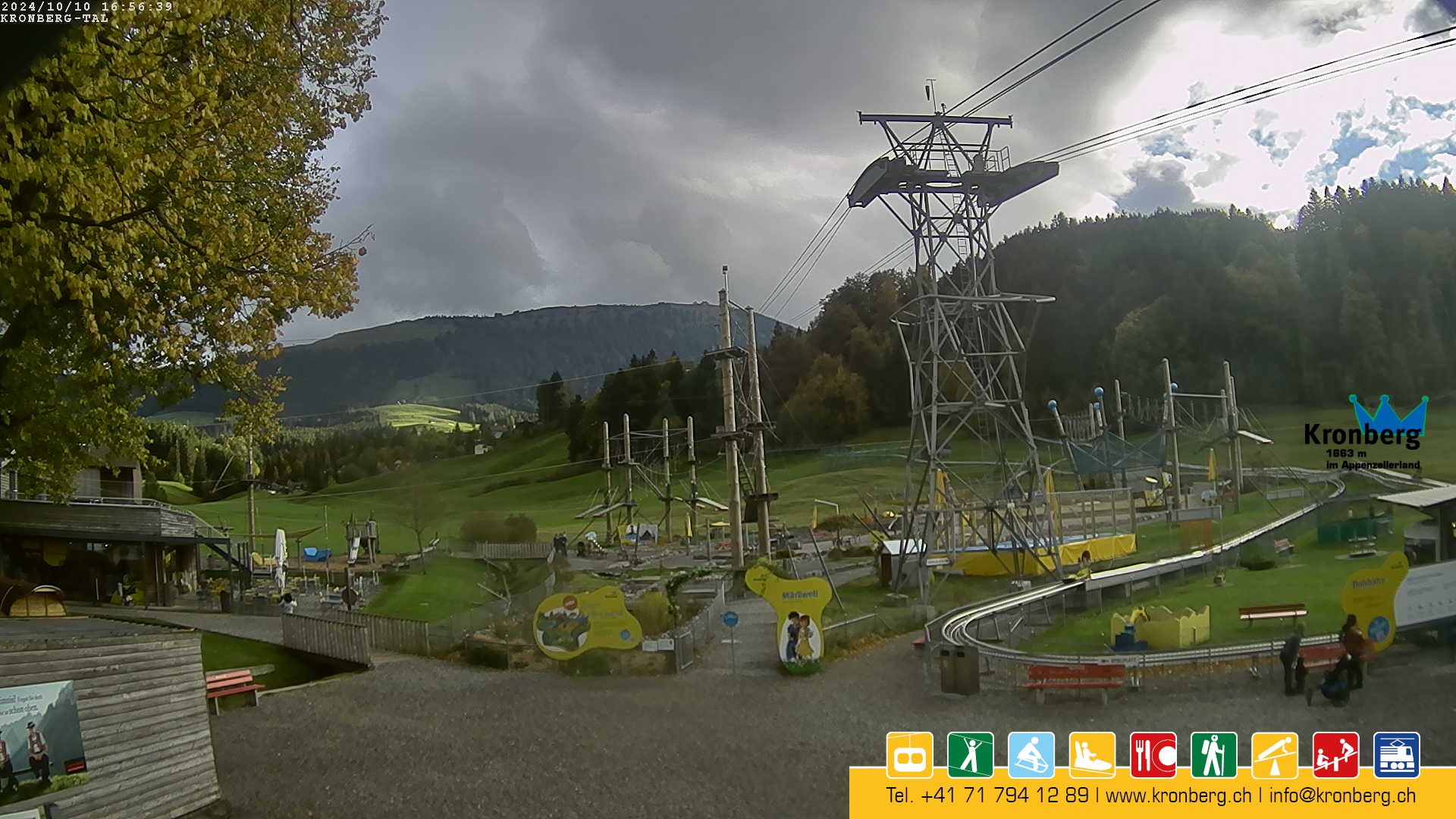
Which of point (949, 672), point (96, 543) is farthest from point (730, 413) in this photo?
point (96, 543)

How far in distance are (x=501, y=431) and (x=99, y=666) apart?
26.7 m

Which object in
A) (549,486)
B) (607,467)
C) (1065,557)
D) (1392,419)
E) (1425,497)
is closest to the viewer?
(1425,497)

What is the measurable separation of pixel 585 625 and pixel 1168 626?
8852 mm

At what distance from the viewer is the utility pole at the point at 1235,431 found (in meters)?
15.6

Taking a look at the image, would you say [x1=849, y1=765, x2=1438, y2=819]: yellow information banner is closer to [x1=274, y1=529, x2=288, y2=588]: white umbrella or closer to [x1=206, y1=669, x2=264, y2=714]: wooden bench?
[x1=206, y1=669, x2=264, y2=714]: wooden bench

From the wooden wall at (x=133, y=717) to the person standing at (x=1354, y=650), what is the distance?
11903mm

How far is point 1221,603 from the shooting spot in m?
13.1

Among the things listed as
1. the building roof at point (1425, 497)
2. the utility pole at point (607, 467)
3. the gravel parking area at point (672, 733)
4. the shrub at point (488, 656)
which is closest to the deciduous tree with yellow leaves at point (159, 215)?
the gravel parking area at point (672, 733)

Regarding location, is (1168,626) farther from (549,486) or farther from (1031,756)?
(549,486)

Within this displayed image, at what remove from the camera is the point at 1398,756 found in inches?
322

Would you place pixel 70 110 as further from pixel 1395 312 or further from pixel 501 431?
pixel 501 431

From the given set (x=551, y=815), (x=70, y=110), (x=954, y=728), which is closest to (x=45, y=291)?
(x=70, y=110)

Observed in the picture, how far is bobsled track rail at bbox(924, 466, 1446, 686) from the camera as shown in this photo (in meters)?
10.6

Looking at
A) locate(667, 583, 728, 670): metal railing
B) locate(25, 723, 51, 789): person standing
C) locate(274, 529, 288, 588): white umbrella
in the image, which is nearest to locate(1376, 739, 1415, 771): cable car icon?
locate(667, 583, 728, 670): metal railing
